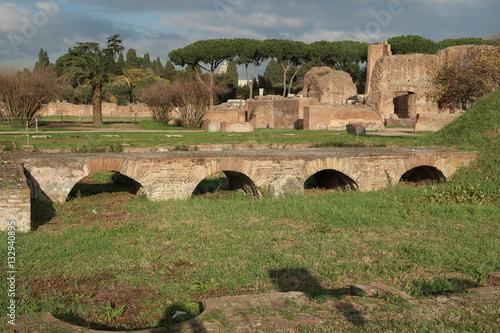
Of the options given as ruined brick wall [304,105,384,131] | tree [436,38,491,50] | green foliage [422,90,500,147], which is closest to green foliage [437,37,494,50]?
tree [436,38,491,50]

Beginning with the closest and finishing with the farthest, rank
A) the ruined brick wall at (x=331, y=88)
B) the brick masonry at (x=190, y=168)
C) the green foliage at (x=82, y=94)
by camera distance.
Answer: the brick masonry at (x=190, y=168), the ruined brick wall at (x=331, y=88), the green foliage at (x=82, y=94)

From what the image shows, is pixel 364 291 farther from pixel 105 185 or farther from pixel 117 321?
pixel 105 185

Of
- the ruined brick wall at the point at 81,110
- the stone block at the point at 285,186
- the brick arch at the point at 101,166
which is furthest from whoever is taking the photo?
the ruined brick wall at the point at 81,110

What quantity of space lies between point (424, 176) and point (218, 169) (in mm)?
5073

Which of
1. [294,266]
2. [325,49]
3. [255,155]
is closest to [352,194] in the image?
[255,155]

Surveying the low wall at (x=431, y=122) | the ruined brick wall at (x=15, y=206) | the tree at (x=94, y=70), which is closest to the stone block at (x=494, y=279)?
the ruined brick wall at (x=15, y=206)

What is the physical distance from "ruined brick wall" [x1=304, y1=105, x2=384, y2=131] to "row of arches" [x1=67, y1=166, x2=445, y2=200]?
17327 mm

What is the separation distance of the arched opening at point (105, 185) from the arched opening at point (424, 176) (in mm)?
6232

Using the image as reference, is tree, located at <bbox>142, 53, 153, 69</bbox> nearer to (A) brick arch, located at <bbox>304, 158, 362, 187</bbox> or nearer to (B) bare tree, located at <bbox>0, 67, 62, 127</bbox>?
(B) bare tree, located at <bbox>0, 67, 62, 127</bbox>

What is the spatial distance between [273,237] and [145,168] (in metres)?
3.41

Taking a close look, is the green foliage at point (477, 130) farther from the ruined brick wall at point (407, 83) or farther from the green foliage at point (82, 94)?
the green foliage at point (82, 94)

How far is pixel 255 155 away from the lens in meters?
10.2

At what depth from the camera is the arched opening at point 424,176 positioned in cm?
1152

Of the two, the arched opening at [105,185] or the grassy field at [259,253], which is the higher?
the arched opening at [105,185]
